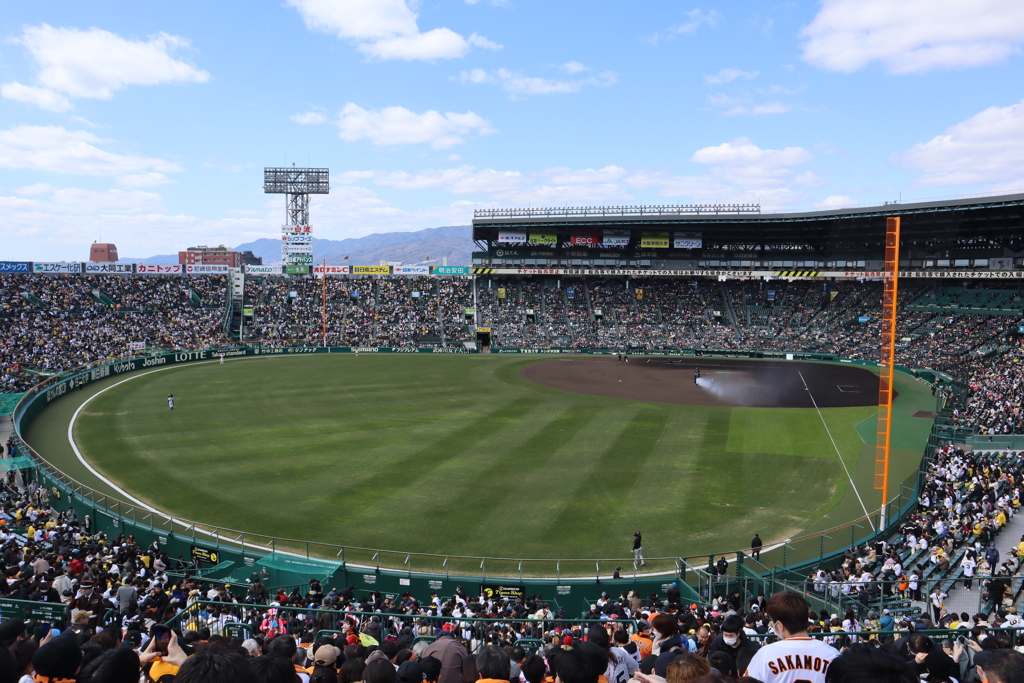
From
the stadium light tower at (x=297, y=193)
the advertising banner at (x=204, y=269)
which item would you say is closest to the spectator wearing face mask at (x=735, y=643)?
the advertising banner at (x=204, y=269)

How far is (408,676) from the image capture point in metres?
5.54

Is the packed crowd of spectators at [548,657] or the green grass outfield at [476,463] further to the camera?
the green grass outfield at [476,463]

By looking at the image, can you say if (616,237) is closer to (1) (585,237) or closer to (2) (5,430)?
(1) (585,237)

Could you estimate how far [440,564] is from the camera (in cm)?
1928

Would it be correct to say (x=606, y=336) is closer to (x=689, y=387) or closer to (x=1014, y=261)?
(x=689, y=387)

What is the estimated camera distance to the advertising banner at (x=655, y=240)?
8344cm

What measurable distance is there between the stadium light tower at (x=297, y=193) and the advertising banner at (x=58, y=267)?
3745 centimetres

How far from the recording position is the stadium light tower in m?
116

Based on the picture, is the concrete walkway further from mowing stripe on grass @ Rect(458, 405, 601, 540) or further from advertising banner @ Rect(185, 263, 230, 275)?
advertising banner @ Rect(185, 263, 230, 275)

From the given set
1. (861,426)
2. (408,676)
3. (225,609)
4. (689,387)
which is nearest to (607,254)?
(689,387)

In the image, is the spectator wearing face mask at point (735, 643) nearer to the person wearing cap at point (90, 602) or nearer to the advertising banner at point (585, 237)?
the person wearing cap at point (90, 602)

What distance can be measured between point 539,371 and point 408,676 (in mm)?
54073

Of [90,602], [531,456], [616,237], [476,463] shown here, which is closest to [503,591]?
[90,602]

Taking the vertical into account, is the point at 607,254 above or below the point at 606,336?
above
